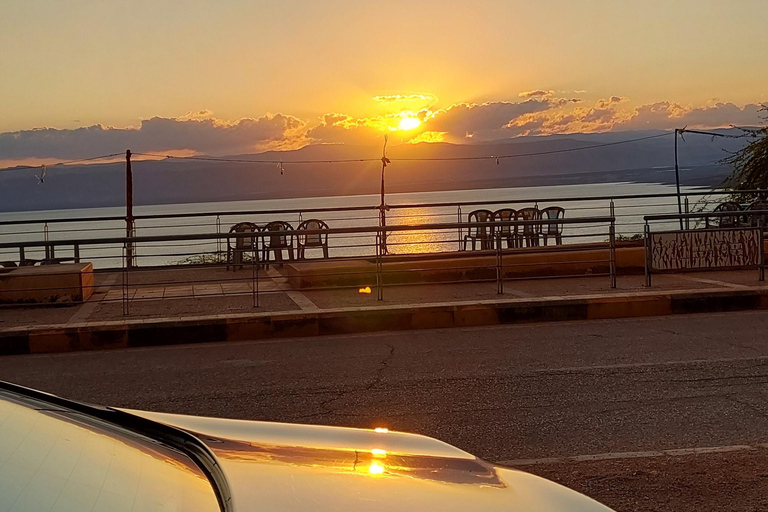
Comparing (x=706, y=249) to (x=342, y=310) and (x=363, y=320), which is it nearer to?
(x=363, y=320)

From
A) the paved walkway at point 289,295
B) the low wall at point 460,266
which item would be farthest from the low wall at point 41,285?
the low wall at point 460,266

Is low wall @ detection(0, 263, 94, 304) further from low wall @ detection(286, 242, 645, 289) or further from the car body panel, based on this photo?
the car body panel

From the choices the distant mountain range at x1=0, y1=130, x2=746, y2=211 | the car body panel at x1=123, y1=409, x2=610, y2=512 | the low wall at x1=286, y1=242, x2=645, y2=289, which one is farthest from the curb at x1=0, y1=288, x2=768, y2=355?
the distant mountain range at x1=0, y1=130, x2=746, y2=211

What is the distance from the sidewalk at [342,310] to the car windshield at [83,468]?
800 cm

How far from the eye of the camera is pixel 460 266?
14391 mm

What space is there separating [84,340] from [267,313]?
2301 mm

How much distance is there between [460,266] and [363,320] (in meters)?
4.01

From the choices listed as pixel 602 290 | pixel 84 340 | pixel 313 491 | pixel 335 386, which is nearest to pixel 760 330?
pixel 602 290

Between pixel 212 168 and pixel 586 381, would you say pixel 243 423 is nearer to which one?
pixel 586 381

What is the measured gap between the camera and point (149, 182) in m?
131

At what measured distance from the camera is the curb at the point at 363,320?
10.1 metres

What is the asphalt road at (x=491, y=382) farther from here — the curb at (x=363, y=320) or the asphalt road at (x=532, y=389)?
the curb at (x=363, y=320)

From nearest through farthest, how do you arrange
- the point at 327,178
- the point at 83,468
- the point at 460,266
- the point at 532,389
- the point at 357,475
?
the point at 83,468
the point at 357,475
the point at 532,389
the point at 460,266
the point at 327,178

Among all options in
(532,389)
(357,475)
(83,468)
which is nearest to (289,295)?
(532,389)
